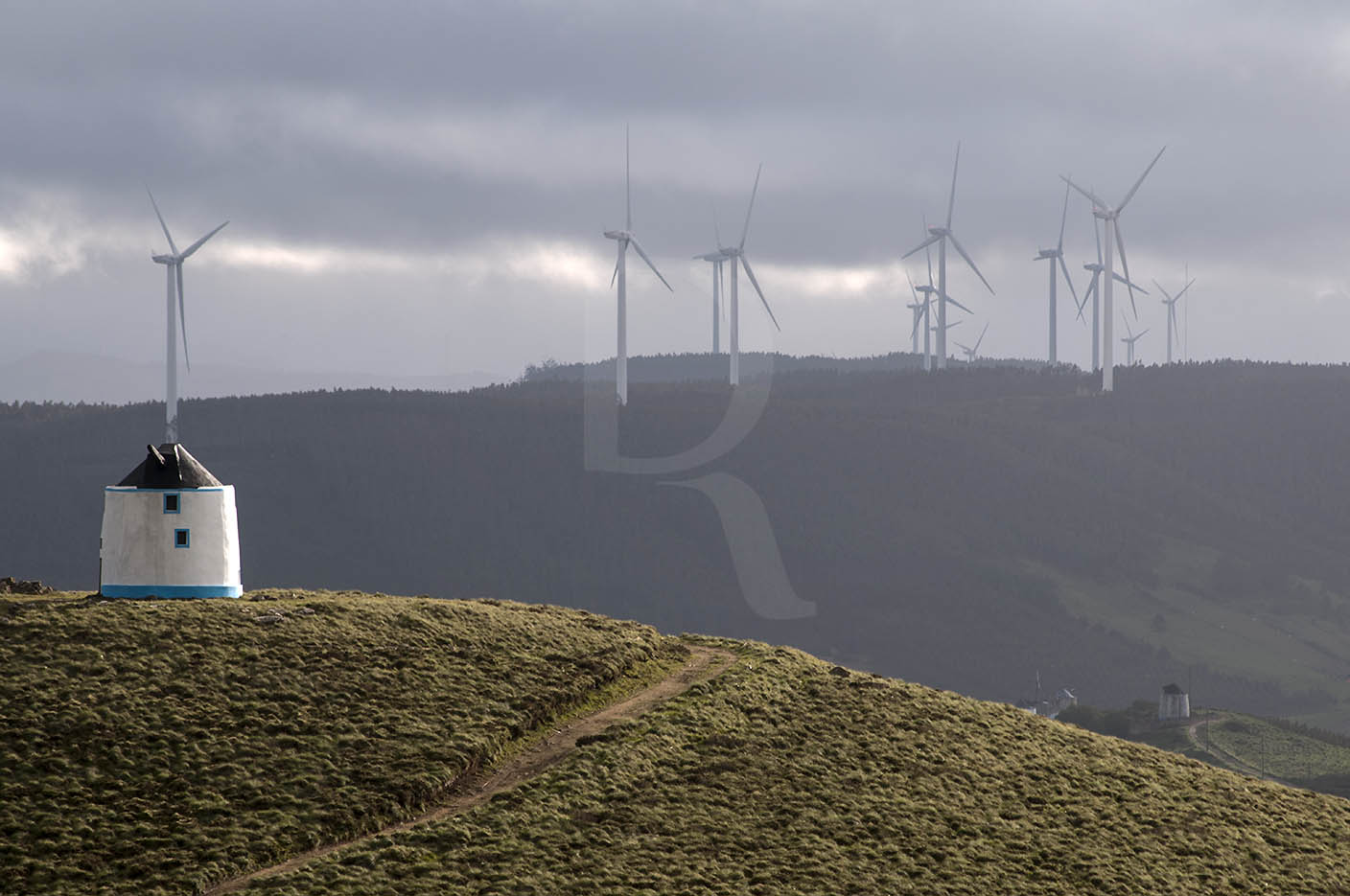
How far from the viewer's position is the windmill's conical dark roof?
41.1 m

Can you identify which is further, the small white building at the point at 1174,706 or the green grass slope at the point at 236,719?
the small white building at the point at 1174,706

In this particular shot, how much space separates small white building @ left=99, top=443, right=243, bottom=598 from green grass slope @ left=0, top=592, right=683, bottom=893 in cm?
88

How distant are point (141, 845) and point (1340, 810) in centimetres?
3652

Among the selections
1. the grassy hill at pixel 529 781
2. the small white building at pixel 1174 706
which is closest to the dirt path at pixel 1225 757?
the small white building at pixel 1174 706

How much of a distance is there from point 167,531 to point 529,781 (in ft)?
42.6

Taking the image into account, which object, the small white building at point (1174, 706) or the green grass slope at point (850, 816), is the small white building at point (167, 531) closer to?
the green grass slope at point (850, 816)

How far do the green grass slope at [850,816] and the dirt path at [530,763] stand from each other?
0.58 meters

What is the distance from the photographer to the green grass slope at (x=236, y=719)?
31.5 m

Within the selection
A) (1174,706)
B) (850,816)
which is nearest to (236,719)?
(850,816)

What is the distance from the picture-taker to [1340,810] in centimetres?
4791

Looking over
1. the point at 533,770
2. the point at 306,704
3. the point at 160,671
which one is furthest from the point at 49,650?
the point at 533,770

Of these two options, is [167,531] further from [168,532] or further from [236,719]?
[236,719]

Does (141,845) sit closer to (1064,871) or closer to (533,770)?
(533,770)

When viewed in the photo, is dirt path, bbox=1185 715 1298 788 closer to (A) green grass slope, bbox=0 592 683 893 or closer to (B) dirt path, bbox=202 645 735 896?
(B) dirt path, bbox=202 645 735 896
